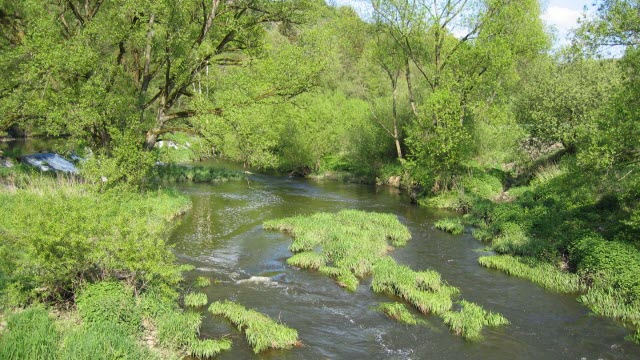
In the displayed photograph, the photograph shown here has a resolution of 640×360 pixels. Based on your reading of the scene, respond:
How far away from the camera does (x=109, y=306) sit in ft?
33.2

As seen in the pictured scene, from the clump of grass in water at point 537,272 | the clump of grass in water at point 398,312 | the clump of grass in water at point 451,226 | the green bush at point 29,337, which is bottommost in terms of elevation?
the clump of grass in water at point 398,312

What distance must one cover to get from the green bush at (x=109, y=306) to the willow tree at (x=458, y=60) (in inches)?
915

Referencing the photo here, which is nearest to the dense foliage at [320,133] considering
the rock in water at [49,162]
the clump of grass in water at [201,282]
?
the clump of grass in water at [201,282]

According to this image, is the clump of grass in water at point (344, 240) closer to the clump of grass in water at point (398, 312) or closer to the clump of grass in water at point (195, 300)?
the clump of grass in water at point (398, 312)

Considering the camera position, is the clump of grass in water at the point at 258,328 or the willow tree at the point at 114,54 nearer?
the clump of grass in water at the point at 258,328

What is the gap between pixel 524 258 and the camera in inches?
712

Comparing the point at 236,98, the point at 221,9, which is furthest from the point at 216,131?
the point at 221,9

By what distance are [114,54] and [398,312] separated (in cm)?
2084

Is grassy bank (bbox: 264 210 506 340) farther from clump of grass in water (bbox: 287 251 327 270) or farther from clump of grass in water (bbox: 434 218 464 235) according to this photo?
clump of grass in water (bbox: 434 218 464 235)

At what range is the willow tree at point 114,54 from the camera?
20.8 meters

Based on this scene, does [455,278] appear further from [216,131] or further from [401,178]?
[401,178]

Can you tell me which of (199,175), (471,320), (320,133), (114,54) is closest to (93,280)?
(471,320)

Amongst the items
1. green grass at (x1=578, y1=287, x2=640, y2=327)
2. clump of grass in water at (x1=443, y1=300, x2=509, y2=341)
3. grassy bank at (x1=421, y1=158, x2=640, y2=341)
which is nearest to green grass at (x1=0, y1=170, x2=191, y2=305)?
clump of grass in water at (x1=443, y1=300, x2=509, y2=341)

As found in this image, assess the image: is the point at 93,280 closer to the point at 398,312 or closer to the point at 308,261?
the point at 308,261
